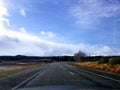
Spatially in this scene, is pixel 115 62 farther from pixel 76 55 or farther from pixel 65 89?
pixel 76 55

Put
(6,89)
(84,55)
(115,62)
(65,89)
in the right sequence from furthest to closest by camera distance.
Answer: (84,55)
(115,62)
(6,89)
(65,89)

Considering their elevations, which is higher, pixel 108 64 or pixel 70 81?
pixel 108 64

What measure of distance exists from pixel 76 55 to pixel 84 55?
18.4 ft

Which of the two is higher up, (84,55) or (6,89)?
(84,55)

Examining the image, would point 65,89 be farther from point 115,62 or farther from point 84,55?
point 84,55

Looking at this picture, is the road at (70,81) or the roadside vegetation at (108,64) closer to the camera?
the road at (70,81)

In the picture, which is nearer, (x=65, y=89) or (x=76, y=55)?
(x=65, y=89)

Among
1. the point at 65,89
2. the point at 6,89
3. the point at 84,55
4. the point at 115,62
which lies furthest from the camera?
the point at 84,55

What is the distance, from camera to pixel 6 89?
1620 cm

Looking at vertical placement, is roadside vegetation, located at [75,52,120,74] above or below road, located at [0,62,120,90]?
above

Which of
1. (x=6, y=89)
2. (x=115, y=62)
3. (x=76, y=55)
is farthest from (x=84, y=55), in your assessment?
(x=6, y=89)

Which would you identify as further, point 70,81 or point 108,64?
point 108,64

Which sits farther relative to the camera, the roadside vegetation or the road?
the roadside vegetation

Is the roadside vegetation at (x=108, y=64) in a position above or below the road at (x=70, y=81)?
above
